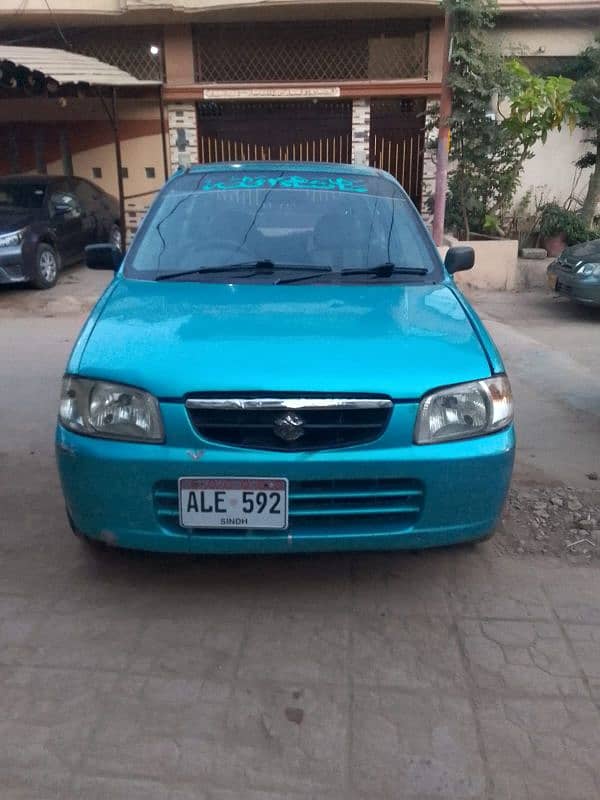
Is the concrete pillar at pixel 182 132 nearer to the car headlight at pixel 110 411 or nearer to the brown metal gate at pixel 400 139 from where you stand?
the brown metal gate at pixel 400 139

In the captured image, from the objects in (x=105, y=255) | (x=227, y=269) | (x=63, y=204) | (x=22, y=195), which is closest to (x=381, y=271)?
(x=227, y=269)

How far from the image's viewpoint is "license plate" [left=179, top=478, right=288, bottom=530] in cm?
267

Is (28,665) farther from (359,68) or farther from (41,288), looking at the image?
(359,68)

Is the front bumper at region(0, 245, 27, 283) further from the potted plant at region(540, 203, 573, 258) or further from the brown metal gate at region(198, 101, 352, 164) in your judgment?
the potted plant at region(540, 203, 573, 258)

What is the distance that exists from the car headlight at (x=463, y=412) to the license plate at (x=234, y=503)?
558 mm

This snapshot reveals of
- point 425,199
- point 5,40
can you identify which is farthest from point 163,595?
point 5,40

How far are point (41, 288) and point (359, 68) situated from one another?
21.8 feet

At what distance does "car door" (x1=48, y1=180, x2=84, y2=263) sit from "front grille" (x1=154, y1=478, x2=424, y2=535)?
790cm

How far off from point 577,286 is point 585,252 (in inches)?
22.1

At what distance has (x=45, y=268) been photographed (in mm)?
9609

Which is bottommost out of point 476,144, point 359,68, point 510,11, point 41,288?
point 41,288

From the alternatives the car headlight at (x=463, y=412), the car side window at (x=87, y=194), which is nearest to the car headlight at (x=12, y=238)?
the car side window at (x=87, y=194)

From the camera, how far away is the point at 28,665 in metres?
2.68

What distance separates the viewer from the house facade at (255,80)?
1202 cm
